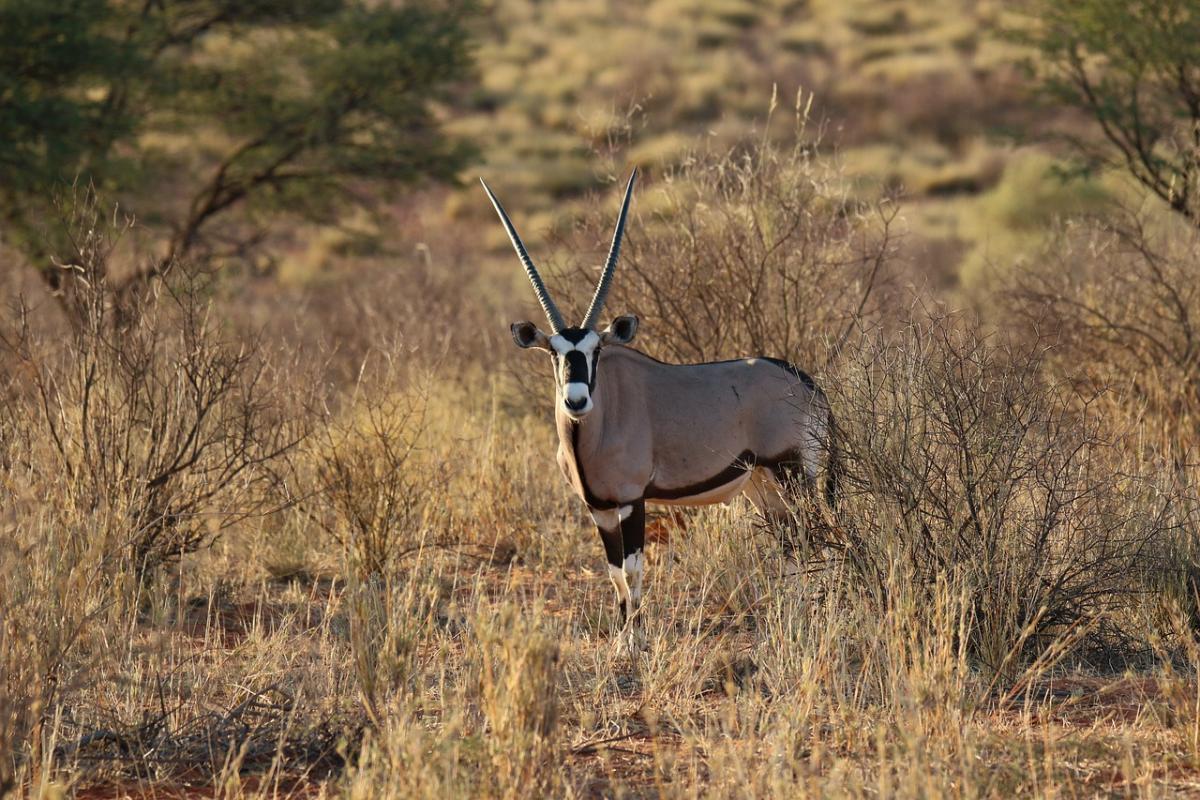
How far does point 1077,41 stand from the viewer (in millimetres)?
12594

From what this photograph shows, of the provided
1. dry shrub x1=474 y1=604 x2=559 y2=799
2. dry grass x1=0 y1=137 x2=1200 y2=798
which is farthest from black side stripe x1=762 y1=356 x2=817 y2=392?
dry shrub x1=474 y1=604 x2=559 y2=799

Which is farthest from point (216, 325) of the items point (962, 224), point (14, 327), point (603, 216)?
point (962, 224)

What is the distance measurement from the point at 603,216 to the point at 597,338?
3.10m

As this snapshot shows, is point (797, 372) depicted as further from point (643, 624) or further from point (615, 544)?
point (643, 624)

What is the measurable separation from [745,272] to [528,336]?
2501 millimetres

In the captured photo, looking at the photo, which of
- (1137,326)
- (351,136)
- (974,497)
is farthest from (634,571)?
(351,136)

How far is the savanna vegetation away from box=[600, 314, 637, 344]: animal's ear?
0.85 meters

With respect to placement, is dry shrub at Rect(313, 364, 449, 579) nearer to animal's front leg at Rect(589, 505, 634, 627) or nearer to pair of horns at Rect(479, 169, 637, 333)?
pair of horns at Rect(479, 169, 637, 333)

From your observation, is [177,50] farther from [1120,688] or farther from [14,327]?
[1120,688]

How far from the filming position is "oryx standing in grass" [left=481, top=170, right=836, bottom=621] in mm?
5961

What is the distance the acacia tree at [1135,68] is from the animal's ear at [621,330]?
23.0ft

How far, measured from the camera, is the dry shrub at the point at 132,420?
20.1 feet

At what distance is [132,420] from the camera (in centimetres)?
630

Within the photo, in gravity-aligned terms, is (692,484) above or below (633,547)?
above
